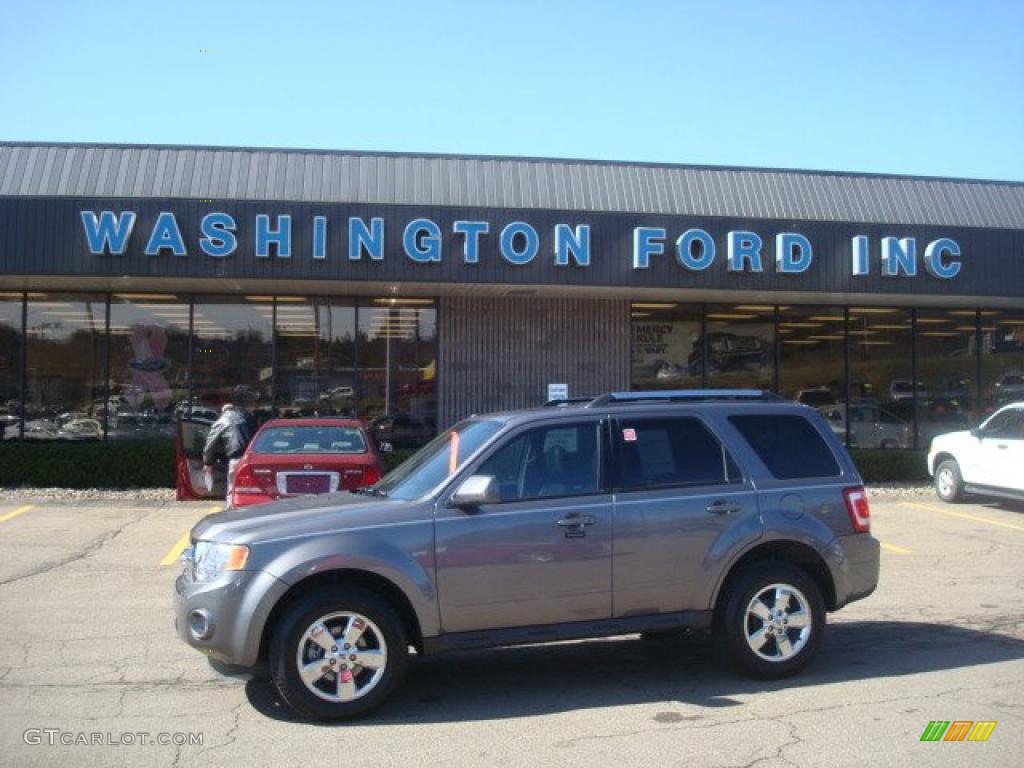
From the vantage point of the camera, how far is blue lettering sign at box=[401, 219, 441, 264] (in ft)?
53.6

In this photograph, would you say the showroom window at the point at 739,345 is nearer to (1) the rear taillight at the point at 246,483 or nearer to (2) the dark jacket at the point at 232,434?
(2) the dark jacket at the point at 232,434

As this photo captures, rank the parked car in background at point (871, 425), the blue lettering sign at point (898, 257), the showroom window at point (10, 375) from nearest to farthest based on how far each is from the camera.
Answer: the blue lettering sign at point (898, 257) → the showroom window at point (10, 375) → the parked car in background at point (871, 425)

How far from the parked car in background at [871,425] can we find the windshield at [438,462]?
14.5m

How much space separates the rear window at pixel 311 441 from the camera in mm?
11156

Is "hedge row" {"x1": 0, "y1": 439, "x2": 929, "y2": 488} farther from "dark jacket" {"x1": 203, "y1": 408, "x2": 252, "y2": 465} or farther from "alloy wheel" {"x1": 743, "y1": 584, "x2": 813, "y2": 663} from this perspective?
"alloy wheel" {"x1": 743, "y1": 584, "x2": 813, "y2": 663}

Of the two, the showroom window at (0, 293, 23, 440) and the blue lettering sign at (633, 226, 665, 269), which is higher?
the blue lettering sign at (633, 226, 665, 269)

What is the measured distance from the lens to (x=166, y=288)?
58.5 ft

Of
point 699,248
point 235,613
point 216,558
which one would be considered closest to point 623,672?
point 235,613

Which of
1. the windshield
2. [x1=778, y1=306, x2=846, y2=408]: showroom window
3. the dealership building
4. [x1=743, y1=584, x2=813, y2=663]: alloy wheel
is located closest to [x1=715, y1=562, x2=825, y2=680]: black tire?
[x1=743, y1=584, x2=813, y2=663]: alloy wheel

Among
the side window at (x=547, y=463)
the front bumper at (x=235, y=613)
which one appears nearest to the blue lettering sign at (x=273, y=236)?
the side window at (x=547, y=463)

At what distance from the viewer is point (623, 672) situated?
702cm

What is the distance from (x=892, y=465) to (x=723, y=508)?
1311 centimetres

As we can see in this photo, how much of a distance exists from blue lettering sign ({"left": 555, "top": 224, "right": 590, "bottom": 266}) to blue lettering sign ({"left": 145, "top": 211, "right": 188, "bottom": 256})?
231 inches

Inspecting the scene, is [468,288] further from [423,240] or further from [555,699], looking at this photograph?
[555,699]
